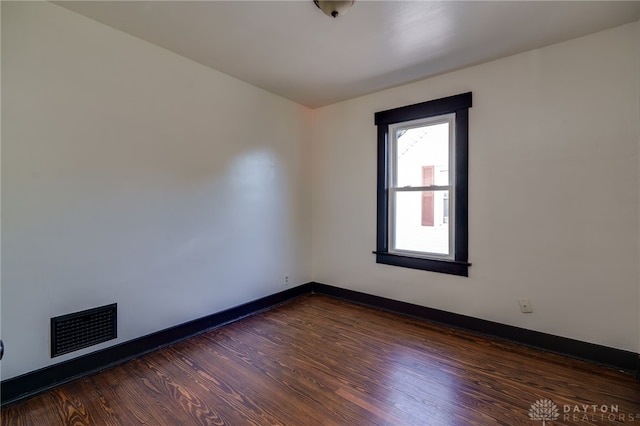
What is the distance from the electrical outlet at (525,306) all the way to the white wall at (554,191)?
1.5 inches

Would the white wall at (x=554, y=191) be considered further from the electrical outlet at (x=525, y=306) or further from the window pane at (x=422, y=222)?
the window pane at (x=422, y=222)

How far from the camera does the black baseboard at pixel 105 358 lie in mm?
1840

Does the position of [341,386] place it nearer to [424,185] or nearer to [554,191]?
[424,185]

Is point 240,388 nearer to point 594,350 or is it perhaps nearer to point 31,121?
point 31,121

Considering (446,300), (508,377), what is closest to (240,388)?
(508,377)

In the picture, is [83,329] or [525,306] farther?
[525,306]

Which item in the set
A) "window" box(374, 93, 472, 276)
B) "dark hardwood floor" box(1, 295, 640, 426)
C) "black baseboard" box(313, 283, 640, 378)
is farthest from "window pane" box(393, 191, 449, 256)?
"dark hardwood floor" box(1, 295, 640, 426)

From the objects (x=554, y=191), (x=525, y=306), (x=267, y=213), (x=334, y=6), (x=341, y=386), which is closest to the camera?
(x=334, y=6)

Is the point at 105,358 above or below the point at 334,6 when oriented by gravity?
below

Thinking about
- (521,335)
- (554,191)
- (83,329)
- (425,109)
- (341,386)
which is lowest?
(341,386)

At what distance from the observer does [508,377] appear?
2.07 metres

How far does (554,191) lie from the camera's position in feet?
8.01

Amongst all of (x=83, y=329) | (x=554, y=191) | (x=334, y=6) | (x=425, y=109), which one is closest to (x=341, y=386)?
(x=83, y=329)

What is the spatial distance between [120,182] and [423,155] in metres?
2.98
